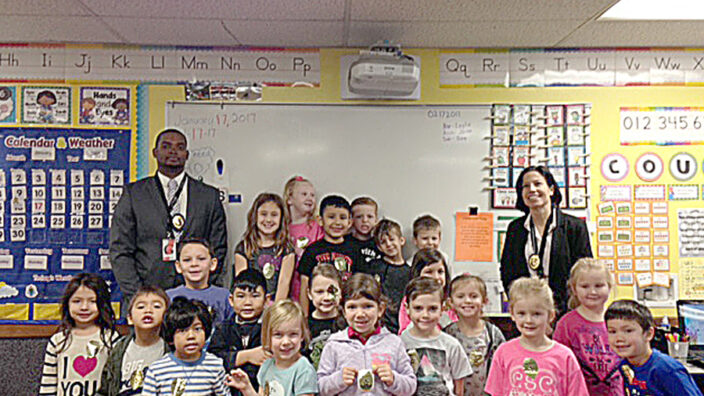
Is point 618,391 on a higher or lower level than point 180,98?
lower

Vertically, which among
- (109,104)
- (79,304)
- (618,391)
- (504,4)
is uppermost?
(504,4)

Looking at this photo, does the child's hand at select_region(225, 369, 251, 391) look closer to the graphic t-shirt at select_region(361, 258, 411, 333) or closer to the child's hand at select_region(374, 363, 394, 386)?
the child's hand at select_region(374, 363, 394, 386)

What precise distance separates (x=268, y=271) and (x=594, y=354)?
1.68 m

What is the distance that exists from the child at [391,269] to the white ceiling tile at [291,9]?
117 centimetres

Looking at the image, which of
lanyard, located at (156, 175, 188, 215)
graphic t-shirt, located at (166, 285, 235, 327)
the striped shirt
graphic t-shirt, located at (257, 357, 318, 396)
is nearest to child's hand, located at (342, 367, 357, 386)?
graphic t-shirt, located at (257, 357, 318, 396)

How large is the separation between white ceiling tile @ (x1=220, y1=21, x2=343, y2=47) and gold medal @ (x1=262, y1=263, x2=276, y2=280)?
4.18ft

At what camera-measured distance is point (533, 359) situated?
268 cm

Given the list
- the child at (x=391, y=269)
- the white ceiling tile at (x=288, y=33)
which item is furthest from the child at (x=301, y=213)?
the white ceiling tile at (x=288, y=33)

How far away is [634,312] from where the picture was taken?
105 inches

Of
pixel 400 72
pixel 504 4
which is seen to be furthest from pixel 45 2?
pixel 504 4

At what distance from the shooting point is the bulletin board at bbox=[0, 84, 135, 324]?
379cm

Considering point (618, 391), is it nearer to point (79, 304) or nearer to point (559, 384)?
point (559, 384)

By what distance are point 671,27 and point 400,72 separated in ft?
4.82

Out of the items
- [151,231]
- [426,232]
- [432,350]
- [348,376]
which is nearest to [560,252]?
[426,232]
